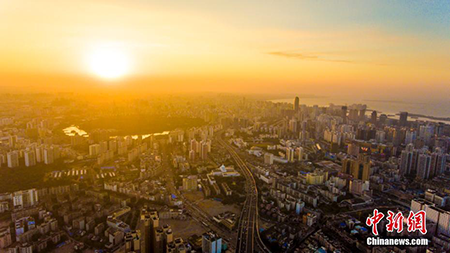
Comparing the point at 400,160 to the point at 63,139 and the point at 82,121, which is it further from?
the point at 82,121

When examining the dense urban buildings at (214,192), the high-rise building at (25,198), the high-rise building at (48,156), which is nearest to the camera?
the dense urban buildings at (214,192)

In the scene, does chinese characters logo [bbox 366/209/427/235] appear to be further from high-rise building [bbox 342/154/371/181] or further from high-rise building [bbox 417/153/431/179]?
high-rise building [bbox 417/153/431/179]

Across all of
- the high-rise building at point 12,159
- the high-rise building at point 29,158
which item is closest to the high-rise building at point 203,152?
the high-rise building at point 29,158

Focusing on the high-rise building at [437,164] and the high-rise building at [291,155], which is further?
the high-rise building at [291,155]

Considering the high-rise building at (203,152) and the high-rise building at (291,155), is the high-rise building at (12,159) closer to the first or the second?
the high-rise building at (203,152)

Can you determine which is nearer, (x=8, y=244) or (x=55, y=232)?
(x=8, y=244)

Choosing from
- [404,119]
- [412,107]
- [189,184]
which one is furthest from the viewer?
[412,107]

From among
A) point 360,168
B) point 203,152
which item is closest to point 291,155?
point 360,168

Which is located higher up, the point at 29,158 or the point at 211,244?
the point at 29,158

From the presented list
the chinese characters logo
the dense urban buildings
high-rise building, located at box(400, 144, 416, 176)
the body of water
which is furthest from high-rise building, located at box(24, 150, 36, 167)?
the body of water

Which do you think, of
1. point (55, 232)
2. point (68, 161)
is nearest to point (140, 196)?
point (55, 232)

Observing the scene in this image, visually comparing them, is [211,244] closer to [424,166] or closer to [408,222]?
[408,222]
